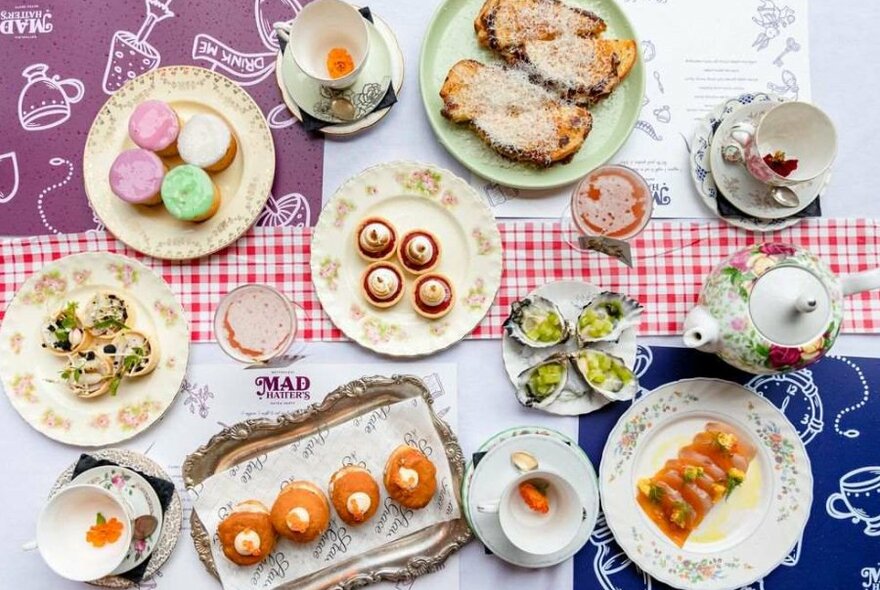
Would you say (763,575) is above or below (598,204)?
below

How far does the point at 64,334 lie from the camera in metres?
1.30

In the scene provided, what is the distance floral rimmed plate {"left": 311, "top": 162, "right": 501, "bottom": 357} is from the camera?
1.32 m

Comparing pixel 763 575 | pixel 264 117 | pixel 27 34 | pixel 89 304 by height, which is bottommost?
pixel 763 575

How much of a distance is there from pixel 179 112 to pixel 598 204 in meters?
0.80

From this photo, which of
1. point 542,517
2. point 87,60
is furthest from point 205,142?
point 542,517

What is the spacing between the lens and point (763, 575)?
131 cm

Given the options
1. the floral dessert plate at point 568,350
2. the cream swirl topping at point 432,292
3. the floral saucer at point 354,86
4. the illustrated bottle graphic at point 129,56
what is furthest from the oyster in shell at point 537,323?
the illustrated bottle graphic at point 129,56

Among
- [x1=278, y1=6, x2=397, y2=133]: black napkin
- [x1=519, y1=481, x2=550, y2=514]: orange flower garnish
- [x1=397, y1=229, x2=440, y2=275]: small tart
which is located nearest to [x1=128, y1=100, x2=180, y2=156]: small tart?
[x1=278, y1=6, x2=397, y2=133]: black napkin

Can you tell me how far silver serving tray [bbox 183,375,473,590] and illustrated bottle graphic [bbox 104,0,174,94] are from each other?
707 millimetres

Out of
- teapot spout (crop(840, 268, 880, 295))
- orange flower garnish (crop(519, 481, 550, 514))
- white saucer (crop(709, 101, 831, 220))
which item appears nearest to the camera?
teapot spout (crop(840, 268, 880, 295))

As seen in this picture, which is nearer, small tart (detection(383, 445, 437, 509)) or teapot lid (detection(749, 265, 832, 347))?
teapot lid (detection(749, 265, 832, 347))

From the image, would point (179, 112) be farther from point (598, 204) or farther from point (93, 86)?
point (598, 204)

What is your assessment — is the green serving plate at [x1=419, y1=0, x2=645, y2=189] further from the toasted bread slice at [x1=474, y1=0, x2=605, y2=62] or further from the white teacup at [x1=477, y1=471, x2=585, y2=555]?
the white teacup at [x1=477, y1=471, x2=585, y2=555]

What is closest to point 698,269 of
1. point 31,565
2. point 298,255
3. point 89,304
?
point 298,255
